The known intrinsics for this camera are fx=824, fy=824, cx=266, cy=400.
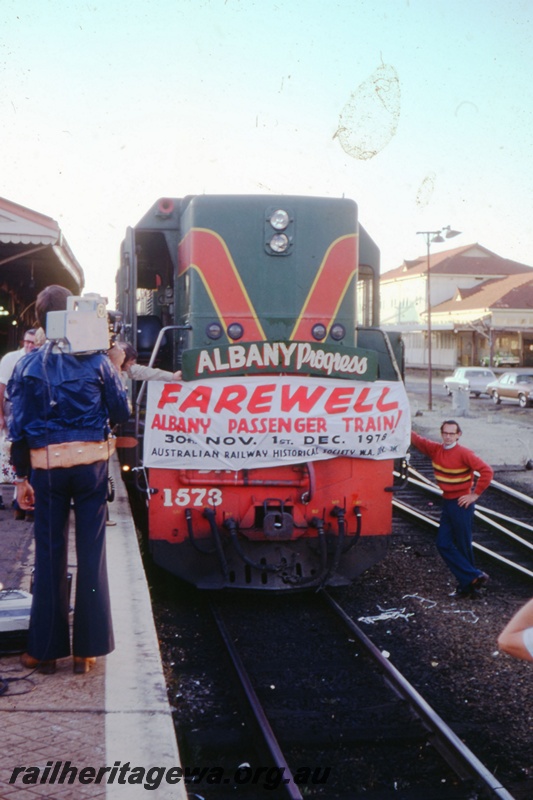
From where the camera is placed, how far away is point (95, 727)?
3.53 metres

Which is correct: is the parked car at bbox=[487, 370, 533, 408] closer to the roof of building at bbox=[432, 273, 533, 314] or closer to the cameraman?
the roof of building at bbox=[432, 273, 533, 314]

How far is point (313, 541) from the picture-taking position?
6.46 meters

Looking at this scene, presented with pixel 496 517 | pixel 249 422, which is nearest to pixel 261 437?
pixel 249 422

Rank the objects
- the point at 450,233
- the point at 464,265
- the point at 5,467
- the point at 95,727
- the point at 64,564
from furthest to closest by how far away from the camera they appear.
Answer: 1. the point at 464,265
2. the point at 450,233
3. the point at 5,467
4. the point at 64,564
5. the point at 95,727

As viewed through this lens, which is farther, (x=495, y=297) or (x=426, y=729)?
(x=495, y=297)

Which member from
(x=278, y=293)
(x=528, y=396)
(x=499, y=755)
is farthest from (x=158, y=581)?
(x=528, y=396)

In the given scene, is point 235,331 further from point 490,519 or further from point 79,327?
point 490,519

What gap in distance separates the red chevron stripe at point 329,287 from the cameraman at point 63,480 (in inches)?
124

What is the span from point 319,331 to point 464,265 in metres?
71.2

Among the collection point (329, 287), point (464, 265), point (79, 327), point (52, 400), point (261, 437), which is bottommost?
point (261, 437)

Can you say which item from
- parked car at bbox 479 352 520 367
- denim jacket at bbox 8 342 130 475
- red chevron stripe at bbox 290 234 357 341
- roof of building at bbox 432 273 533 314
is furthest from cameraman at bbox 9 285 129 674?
roof of building at bbox 432 273 533 314

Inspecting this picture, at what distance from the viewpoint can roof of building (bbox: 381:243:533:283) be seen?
73.9 m

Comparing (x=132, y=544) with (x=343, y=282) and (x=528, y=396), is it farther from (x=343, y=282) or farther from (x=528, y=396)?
(x=528, y=396)

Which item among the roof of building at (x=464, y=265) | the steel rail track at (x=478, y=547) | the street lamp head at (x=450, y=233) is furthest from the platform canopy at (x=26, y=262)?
the roof of building at (x=464, y=265)
